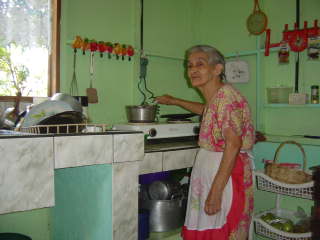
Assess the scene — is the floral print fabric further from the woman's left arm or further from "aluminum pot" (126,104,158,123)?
"aluminum pot" (126,104,158,123)

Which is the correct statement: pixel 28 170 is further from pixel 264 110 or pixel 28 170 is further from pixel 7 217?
pixel 264 110

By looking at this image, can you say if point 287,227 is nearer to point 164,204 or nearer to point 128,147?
point 164,204

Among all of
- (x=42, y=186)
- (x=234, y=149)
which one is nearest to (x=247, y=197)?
(x=234, y=149)

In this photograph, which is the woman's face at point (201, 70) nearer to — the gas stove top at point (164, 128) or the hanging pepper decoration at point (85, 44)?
the gas stove top at point (164, 128)

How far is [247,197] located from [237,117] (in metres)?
0.43

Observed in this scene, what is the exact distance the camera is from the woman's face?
5.34ft

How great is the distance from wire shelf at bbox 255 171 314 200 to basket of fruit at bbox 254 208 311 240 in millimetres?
216

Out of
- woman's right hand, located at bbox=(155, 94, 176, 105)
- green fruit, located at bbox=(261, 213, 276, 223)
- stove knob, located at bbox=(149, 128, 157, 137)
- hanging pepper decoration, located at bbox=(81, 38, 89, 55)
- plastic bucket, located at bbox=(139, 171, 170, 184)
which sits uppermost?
hanging pepper decoration, located at bbox=(81, 38, 89, 55)

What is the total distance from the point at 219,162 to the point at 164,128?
0.61 m

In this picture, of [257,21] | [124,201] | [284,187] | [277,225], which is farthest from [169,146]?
[257,21]

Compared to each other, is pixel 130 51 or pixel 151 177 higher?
pixel 130 51

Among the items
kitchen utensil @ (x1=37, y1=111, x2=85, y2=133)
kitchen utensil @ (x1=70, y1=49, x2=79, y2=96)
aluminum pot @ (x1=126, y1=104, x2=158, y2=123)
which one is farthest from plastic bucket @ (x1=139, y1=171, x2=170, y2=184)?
kitchen utensil @ (x1=37, y1=111, x2=85, y2=133)

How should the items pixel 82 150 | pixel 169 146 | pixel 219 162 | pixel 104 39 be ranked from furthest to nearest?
pixel 104 39
pixel 169 146
pixel 219 162
pixel 82 150

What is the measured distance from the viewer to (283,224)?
1949mm
